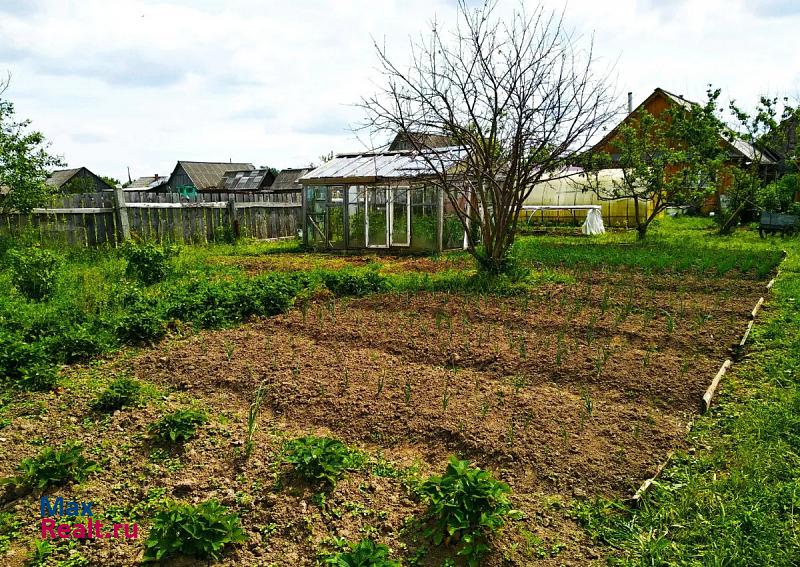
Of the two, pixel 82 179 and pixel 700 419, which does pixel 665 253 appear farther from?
pixel 82 179

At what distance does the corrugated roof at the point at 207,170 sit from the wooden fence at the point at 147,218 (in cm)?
3317

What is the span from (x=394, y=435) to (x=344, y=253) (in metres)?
11.0

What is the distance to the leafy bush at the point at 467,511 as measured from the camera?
253cm

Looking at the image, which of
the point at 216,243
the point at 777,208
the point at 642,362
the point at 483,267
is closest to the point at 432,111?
the point at 483,267

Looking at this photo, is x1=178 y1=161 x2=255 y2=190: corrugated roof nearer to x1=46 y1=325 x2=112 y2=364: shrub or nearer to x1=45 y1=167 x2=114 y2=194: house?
x1=45 y1=167 x2=114 y2=194: house

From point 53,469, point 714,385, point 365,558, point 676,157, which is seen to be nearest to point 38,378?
point 53,469

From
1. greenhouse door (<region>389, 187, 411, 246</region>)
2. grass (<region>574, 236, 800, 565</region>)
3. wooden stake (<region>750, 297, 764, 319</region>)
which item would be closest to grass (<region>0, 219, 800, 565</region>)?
grass (<region>574, 236, 800, 565</region>)

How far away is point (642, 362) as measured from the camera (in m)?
4.97

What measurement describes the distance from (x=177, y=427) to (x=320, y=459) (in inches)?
45.2

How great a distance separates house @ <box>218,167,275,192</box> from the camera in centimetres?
4488

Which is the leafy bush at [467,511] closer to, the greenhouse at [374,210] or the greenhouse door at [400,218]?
the greenhouse at [374,210]

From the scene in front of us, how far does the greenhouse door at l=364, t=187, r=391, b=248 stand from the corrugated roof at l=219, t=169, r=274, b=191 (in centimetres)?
3167

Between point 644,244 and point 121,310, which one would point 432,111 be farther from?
point 644,244

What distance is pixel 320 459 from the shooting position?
3.09 meters
